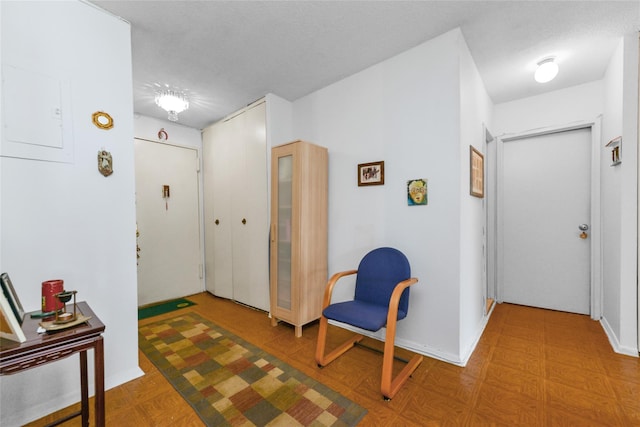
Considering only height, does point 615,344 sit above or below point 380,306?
below

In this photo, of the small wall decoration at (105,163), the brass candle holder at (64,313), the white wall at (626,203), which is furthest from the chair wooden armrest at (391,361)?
the small wall decoration at (105,163)

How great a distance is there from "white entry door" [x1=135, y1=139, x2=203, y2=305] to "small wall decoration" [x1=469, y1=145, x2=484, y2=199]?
3.92 m

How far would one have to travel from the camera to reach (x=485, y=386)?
1861 millimetres

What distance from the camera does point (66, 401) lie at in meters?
1.70

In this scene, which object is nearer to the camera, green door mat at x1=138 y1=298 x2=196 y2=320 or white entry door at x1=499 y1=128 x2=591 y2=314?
white entry door at x1=499 y1=128 x2=591 y2=314

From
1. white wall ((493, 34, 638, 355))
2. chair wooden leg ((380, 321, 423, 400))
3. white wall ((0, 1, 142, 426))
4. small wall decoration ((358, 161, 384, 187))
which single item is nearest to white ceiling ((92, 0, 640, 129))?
white wall ((493, 34, 638, 355))

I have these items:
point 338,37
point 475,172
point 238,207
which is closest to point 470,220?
point 475,172

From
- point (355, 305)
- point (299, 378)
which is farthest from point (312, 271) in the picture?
point (299, 378)

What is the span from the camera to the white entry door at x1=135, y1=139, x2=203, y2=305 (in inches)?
145

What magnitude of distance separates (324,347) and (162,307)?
2.59m

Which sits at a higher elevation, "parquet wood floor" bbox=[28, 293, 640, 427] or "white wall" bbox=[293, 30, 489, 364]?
"white wall" bbox=[293, 30, 489, 364]

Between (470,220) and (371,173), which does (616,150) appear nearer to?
(470,220)

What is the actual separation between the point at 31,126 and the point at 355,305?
2.52 m

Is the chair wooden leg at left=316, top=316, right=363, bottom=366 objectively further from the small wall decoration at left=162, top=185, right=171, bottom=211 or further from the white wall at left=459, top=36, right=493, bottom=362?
the small wall decoration at left=162, top=185, right=171, bottom=211
